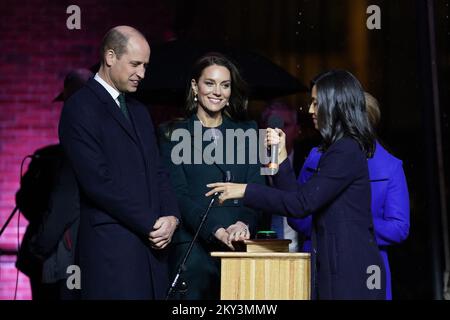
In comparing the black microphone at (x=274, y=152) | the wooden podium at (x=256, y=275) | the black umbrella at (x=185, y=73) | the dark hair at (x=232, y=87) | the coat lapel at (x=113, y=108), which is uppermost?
the black umbrella at (x=185, y=73)

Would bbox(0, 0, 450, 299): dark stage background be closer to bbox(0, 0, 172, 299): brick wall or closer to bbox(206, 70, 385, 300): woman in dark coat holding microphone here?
bbox(0, 0, 172, 299): brick wall

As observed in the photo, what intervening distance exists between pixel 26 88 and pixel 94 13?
78 centimetres

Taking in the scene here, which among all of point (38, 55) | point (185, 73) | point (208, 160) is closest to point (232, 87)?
point (208, 160)

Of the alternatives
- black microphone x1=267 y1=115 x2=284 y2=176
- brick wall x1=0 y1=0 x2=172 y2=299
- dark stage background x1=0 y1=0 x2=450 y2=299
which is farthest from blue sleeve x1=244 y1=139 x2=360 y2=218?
brick wall x1=0 y1=0 x2=172 y2=299

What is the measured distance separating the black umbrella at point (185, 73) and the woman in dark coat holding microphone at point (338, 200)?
1.85m

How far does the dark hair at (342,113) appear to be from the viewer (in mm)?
3873

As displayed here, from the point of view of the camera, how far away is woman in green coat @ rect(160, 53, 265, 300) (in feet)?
14.9

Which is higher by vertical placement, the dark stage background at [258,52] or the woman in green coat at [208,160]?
the dark stage background at [258,52]

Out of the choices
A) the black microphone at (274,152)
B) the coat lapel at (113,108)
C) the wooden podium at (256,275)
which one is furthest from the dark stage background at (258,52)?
the wooden podium at (256,275)

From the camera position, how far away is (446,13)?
256 inches

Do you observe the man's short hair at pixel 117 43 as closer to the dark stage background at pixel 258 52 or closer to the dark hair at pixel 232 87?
the dark hair at pixel 232 87

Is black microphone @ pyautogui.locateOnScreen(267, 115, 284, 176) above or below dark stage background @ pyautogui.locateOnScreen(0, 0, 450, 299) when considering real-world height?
below

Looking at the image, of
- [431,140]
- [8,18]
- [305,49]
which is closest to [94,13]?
[8,18]

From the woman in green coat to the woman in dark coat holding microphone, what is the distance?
60 centimetres
